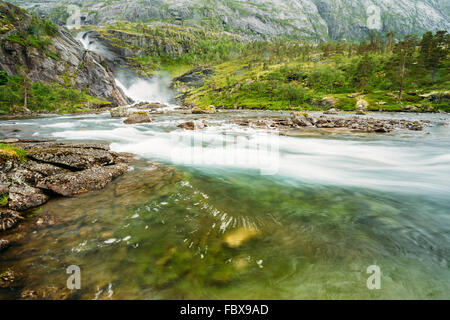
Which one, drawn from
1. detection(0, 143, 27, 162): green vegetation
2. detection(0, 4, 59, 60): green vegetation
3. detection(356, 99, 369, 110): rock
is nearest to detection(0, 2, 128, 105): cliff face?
detection(0, 4, 59, 60): green vegetation

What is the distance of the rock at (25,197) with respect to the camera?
5.94 metres

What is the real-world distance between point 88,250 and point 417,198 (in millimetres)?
10635

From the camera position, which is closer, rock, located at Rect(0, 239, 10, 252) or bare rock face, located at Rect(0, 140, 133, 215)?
rock, located at Rect(0, 239, 10, 252)

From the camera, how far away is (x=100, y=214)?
5914mm

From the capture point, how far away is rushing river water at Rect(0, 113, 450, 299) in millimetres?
3521

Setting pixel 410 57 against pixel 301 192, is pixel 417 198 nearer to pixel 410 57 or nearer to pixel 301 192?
pixel 301 192

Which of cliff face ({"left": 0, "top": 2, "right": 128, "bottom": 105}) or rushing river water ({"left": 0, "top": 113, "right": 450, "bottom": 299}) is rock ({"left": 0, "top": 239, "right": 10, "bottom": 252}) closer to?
rushing river water ({"left": 0, "top": 113, "right": 450, "bottom": 299})

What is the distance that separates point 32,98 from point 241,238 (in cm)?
8248

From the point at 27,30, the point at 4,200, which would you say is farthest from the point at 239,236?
the point at 27,30

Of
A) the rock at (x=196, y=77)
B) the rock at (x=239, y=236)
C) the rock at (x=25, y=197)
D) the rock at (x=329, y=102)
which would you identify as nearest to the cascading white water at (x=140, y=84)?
the rock at (x=196, y=77)

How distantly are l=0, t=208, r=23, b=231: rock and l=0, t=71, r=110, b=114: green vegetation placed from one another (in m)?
61.7

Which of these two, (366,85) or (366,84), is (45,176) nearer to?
(366,85)

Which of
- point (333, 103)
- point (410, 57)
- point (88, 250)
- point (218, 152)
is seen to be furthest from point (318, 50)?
point (88, 250)

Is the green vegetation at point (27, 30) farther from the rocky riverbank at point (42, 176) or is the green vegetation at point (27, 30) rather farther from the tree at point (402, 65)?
the tree at point (402, 65)
